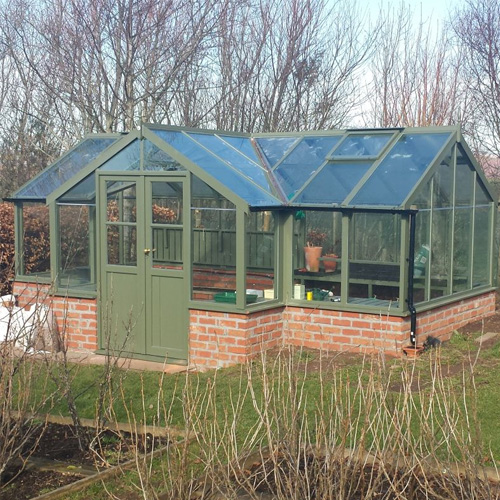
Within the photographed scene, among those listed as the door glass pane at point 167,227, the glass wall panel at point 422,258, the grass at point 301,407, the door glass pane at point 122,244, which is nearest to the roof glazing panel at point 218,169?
the door glass pane at point 167,227

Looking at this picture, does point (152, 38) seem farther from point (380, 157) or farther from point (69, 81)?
point (380, 157)

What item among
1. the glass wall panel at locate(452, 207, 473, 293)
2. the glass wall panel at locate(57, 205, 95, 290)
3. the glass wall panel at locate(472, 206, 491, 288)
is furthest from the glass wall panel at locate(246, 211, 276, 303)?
the glass wall panel at locate(472, 206, 491, 288)

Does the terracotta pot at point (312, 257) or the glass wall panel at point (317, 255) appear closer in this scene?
the glass wall panel at point (317, 255)

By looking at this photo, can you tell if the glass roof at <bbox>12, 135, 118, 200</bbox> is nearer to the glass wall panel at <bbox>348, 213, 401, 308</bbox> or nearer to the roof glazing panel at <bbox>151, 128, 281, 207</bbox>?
the roof glazing panel at <bbox>151, 128, 281, 207</bbox>

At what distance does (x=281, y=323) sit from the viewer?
10391 mm

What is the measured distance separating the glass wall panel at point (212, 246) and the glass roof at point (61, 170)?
2421mm

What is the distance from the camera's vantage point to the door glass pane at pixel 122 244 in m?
10.4

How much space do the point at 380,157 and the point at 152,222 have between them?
2996mm

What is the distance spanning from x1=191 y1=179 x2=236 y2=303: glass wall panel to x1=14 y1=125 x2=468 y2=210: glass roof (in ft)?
0.77

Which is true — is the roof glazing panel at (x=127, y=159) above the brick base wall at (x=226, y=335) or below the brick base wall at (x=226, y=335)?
above

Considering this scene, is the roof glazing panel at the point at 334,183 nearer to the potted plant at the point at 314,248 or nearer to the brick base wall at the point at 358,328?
the potted plant at the point at 314,248

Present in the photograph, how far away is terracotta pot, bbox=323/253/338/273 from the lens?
1031 cm

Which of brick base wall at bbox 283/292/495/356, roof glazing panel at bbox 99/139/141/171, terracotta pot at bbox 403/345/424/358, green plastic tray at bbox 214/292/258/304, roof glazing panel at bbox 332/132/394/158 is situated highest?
roof glazing panel at bbox 332/132/394/158

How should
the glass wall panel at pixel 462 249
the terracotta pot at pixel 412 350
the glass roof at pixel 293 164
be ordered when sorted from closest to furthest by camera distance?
the terracotta pot at pixel 412 350, the glass roof at pixel 293 164, the glass wall panel at pixel 462 249
